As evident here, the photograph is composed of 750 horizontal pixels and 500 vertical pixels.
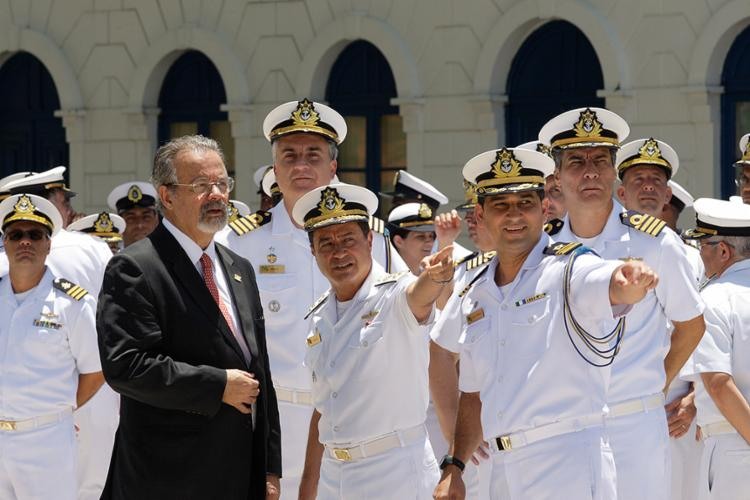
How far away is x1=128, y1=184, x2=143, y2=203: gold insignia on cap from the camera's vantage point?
12094 millimetres

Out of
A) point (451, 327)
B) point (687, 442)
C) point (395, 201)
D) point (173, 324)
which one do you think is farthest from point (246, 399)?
point (395, 201)

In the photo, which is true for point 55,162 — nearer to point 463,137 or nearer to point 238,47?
point 238,47

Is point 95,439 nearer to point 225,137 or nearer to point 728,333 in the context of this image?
point 728,333

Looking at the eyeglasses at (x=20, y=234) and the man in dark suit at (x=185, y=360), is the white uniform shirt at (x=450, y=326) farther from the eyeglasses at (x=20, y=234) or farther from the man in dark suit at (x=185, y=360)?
the eyeglasses at (x=20, y=234)

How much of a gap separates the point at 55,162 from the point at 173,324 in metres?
14.4

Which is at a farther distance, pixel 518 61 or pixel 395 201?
pixel 518 61

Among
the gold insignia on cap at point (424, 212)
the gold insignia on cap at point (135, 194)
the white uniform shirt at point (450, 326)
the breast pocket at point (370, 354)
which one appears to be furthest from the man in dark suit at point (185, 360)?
the gold insignia on cap at point (135, 194)

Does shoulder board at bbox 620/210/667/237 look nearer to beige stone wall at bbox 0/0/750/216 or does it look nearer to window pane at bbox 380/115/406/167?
beige stone wall at bbox 0/0/750/216

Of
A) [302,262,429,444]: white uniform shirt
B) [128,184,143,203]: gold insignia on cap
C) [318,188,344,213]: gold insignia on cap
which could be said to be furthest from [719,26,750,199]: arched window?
[302,262,429,444]: white uniform shirt

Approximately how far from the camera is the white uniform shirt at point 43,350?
8422 mm

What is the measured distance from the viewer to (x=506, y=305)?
5.95 meters

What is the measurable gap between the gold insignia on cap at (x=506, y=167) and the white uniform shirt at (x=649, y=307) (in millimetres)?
1069

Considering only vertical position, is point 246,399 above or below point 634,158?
below

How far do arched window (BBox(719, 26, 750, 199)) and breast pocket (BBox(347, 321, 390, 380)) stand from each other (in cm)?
901
